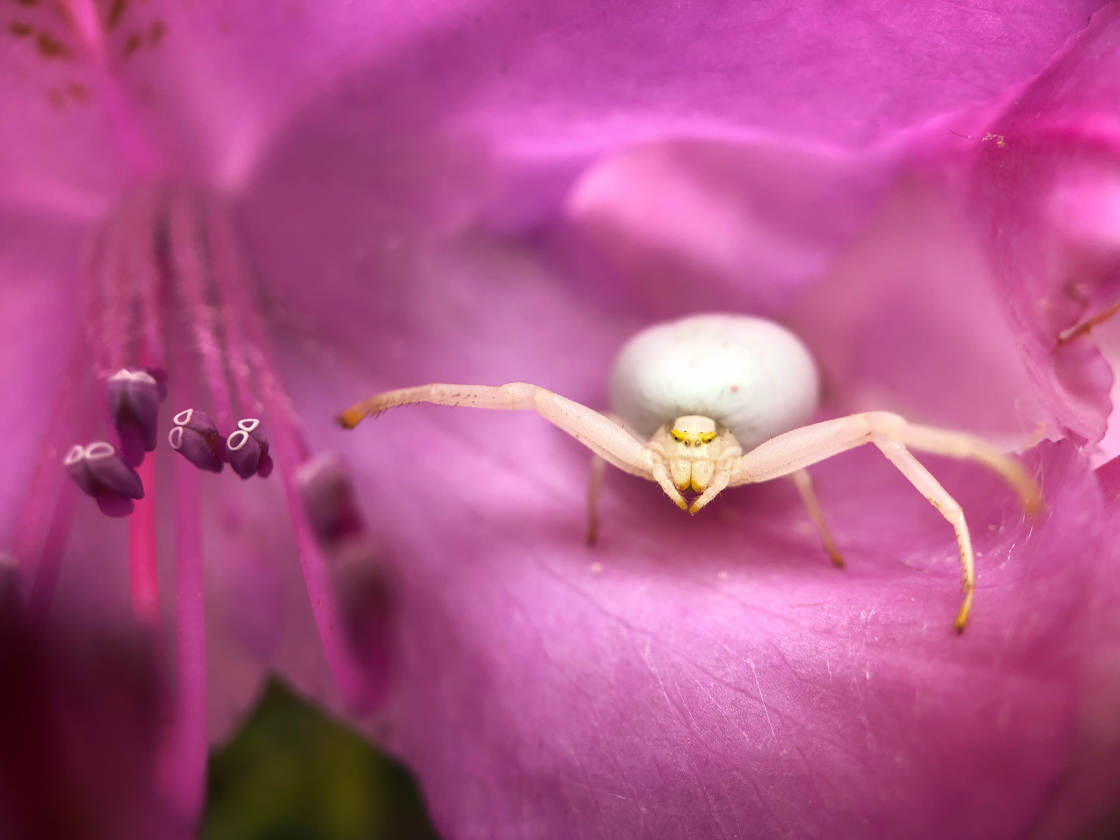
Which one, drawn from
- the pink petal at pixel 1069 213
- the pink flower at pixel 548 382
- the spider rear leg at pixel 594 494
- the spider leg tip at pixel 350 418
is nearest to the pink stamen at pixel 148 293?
the pink flower at pixel 548 382

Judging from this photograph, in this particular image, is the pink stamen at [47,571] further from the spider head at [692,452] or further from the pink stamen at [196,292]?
the spider head at [692,452]

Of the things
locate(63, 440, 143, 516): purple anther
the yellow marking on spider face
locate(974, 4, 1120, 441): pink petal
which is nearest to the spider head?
the yellow marking on spider face

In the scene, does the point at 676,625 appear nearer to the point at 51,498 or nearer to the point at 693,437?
the point at 693,437

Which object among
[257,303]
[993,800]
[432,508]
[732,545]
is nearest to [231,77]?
[257,303]

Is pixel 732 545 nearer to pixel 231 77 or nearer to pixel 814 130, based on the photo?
pixel 814 130

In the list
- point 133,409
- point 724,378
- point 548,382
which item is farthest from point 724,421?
point 133,409
